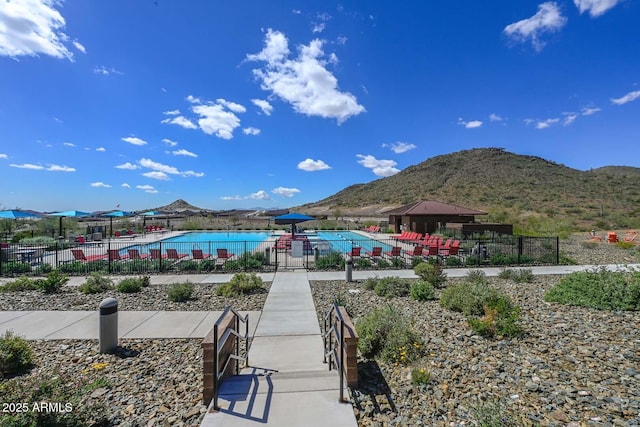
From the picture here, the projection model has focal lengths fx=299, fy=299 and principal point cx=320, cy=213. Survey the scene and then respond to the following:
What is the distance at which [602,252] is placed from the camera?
54.5 feet

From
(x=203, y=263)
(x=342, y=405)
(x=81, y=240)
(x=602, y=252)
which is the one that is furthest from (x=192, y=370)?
(x=81, y=240)

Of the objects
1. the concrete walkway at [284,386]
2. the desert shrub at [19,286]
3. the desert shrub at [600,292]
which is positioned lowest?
the concrete walkway at [284,386]

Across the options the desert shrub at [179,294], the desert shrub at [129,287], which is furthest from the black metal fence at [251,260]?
the desert shrub at [179,294]

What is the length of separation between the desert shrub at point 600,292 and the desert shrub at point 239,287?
7.82 metres

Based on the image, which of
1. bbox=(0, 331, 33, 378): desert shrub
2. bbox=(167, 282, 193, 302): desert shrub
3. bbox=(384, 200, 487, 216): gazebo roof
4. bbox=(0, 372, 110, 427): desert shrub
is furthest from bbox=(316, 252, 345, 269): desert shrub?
bbox=(384, 200, 487, 216): gazebo roof

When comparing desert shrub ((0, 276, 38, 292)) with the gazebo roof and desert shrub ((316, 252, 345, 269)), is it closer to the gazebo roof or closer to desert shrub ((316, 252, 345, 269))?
desert shrub ((316, 252, 345, 269))

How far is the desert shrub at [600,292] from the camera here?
6277 millimetres

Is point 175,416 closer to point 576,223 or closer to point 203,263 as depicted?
point 203,263

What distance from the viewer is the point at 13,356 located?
447 cm

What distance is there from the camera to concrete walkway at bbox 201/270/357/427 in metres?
3.18

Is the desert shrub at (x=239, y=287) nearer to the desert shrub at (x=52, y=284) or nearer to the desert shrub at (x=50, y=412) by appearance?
the desert shrub at (x=52, y=284)

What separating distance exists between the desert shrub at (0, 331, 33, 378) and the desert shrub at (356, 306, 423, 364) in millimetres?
5156

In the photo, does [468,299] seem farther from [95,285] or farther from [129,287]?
[95,285]

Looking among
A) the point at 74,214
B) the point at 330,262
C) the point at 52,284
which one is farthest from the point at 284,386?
the point at 74,214
